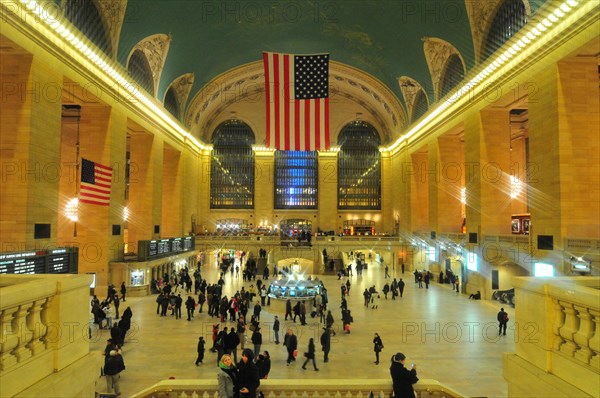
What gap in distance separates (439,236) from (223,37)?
18904mm

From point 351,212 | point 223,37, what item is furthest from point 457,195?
point 223,37

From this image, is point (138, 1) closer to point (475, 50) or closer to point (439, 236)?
point (475, 50)

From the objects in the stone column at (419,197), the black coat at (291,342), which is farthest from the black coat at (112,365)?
the stone column at (419,197)

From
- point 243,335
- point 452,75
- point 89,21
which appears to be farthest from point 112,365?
point 452,75

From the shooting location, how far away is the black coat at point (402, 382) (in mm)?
4180

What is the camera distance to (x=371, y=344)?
11.3 metres

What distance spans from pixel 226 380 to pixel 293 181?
36356 millimetres

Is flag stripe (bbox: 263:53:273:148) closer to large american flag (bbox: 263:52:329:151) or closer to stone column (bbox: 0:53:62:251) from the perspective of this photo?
large american flag (bbox: 263:52:329:151)

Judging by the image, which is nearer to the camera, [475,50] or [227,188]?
[475,50]

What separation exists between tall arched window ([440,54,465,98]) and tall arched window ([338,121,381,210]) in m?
15.9

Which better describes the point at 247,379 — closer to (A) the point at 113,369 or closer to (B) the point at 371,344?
(A) the point at 113,369

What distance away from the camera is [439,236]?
2541 cm

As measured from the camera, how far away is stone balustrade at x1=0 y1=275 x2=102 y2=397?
93.9 inches

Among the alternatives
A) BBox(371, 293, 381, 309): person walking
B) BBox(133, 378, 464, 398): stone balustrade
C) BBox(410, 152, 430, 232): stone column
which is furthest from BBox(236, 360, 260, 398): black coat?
BBox(410, 152, 430, 232): stone column
